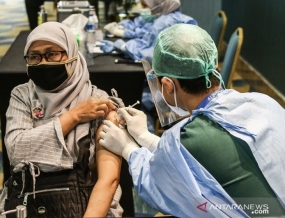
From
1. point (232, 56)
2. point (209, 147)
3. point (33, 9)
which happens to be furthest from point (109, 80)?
point (33, 9)

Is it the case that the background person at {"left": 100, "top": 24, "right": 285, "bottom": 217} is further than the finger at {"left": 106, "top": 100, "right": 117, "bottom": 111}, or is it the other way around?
the finger at {"left": 106, "top": 100, "right": 117, "bottom": 111}

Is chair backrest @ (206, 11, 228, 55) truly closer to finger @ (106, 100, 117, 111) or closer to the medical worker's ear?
finger @ (106, 100, 117, 111)

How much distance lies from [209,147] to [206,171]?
7 centimetres

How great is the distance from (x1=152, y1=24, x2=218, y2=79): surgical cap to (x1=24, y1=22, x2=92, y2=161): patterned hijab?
490mm

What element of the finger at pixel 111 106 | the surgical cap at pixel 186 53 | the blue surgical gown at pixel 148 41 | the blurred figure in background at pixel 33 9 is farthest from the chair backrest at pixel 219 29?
the blurred figure in background at pixel 33 9

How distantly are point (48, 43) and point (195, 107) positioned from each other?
678 mm

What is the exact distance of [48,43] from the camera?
5.66ft

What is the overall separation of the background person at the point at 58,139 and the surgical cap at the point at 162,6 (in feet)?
5.25

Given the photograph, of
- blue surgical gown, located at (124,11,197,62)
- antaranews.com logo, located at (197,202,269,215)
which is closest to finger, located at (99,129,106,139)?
antaranews.com logo, located at (197,202,269,215)

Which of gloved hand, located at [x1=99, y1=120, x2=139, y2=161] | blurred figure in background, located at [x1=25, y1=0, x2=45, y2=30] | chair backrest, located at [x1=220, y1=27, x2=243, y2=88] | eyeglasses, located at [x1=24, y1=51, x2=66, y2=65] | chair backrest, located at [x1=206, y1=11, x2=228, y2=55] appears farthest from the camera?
blurred figure in background, located at [x1=25, y1=0, x2=45, y2=30]

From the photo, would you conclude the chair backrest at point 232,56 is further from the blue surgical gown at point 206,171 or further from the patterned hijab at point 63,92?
the blue surgical gown at point 206,171

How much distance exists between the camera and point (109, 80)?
8.14 ft

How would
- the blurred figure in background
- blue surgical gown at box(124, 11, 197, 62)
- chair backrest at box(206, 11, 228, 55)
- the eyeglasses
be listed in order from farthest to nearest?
the blurred figure in background → chair backrest at box(206, 11, 228, 55) → blue surgical gown at box(124, 11, 197, 62) → the eyeglasses

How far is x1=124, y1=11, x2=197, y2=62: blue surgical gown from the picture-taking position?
2730 millimetres
